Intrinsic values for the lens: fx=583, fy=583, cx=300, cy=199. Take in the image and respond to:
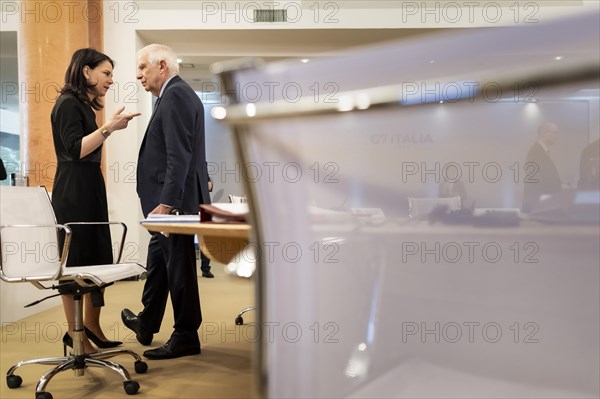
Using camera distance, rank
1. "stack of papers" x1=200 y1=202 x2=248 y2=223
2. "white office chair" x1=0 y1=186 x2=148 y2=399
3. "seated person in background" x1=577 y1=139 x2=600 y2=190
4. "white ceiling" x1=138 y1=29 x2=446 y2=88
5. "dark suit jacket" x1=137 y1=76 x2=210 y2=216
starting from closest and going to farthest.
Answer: "seated person in background" x1=577 y1=139 x2=600 y2=190
"stack of papers" x1=200 y1=202 x2=248 y2=223
"white office chair" x1=0 y1=186 x2=148 y2=399
"dark suit jacket" x1=137 y1=76 x2=210 y2=216
"white ceiling" x1=138 y1=29 x2=446 y2=88

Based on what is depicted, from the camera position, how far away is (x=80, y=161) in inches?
111

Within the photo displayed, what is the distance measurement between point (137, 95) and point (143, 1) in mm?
1032

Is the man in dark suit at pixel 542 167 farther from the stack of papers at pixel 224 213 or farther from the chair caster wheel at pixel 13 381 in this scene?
the chair caster wheel at pixel 13 381

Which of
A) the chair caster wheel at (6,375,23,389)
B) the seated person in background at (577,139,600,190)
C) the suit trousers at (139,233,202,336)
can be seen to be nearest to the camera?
the seated person in background at (577,139,600,190)

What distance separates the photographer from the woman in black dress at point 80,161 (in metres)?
2.77

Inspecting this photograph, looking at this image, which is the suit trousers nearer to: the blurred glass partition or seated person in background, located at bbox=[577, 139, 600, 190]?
the blurred glass partition

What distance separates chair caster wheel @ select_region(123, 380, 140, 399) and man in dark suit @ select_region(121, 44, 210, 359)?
0.55 meters

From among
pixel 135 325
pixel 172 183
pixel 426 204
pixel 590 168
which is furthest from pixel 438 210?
pixel 135 325

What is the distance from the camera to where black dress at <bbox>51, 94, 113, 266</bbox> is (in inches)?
109

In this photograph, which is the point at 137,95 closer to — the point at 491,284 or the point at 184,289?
the point at 184,289

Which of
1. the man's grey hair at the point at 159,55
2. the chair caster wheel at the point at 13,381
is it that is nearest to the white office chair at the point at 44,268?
the chair caster wheel at the point at 13,381

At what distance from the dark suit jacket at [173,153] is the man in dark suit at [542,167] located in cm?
226

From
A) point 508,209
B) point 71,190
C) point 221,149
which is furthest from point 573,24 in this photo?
point 221,149

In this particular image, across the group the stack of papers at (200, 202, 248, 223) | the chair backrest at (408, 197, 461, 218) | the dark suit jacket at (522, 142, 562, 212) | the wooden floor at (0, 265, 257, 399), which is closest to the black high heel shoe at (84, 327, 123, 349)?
the wooden floor at (0, 265, 257, 399)
